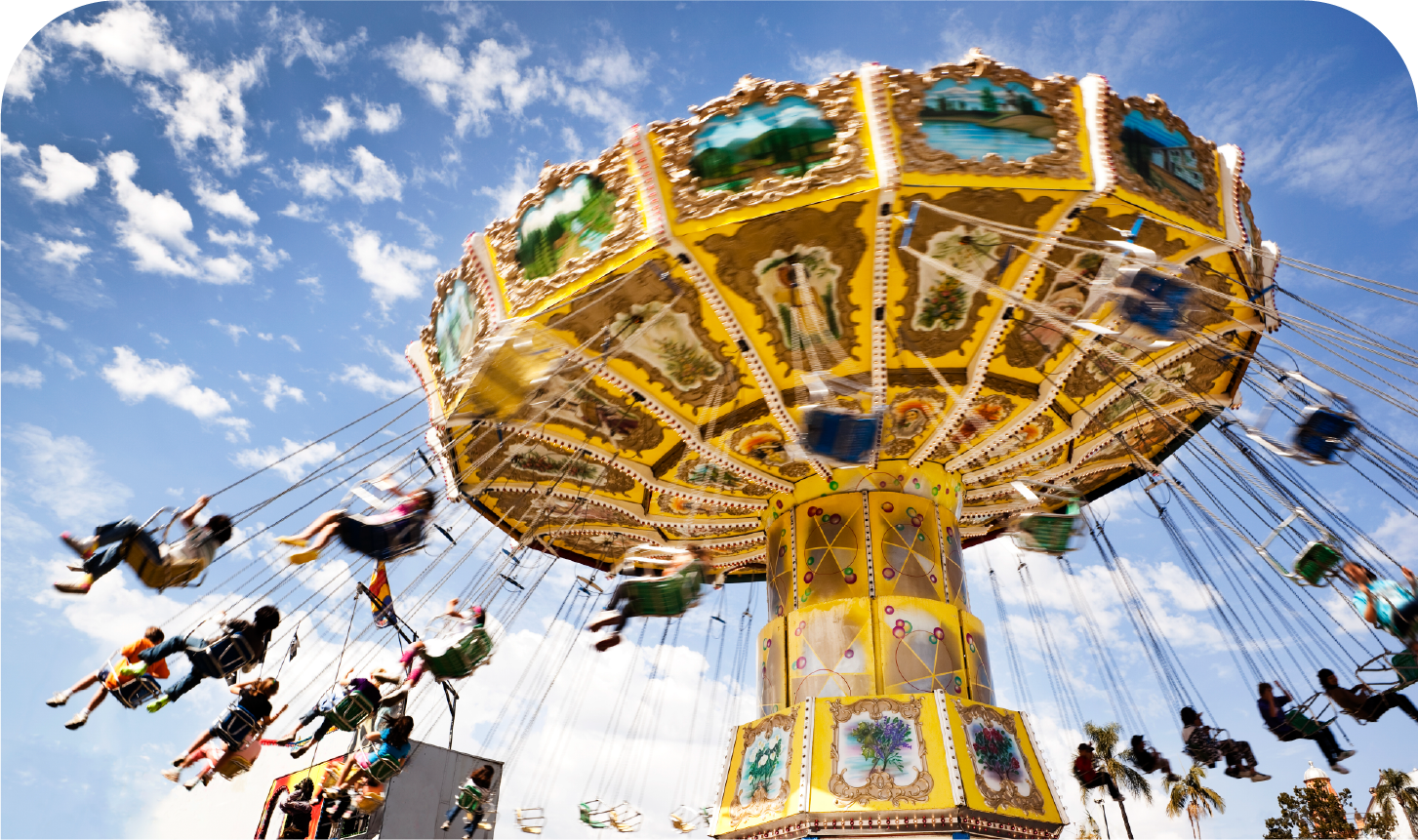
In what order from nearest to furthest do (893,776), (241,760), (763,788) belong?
1. (893,776)
2. (763,788)
3. (241,760)

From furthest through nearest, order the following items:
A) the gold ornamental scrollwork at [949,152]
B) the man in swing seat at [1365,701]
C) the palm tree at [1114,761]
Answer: the palm tree at [1114,761], the man in swing seat at [1365,701], the gold ornamental scrollwork at [949,152]

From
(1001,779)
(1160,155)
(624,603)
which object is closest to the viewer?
(1160,155)

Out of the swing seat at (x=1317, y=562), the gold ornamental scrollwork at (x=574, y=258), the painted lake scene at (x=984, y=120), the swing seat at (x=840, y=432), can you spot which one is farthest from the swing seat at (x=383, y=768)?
the swing seat at (x=1317, y=562)

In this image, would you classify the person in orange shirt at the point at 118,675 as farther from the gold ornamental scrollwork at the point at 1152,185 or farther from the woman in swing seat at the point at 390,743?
the gold ornamental scrollwork at the point at 1152,185

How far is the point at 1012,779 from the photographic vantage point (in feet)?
25.5

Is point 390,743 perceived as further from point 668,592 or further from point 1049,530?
point 1049,530

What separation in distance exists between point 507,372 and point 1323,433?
6.78 meters

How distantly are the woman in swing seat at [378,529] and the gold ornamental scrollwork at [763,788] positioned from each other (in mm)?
3597

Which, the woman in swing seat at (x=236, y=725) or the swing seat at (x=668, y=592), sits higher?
the swing seat at (x=668, y=592)

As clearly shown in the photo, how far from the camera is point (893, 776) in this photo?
296 inches

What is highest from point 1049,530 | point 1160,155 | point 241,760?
point 1160,155

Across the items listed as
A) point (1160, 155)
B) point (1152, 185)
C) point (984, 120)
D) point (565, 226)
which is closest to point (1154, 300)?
point (1152, 185)

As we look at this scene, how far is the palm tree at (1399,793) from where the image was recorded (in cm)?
3278

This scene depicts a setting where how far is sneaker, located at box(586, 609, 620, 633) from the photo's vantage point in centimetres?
832
